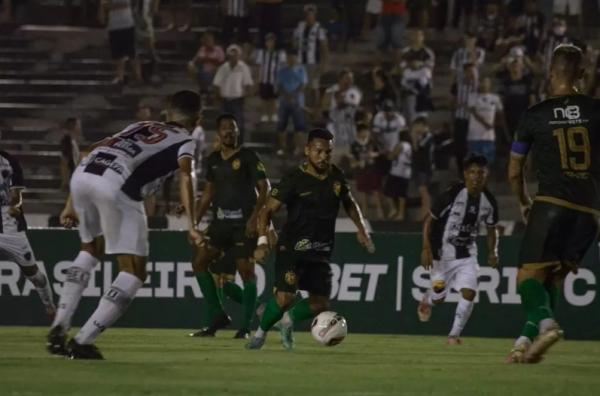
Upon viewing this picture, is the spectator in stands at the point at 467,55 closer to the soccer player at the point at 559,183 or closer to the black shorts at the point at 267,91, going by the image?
the black shorts at the point at 267,91

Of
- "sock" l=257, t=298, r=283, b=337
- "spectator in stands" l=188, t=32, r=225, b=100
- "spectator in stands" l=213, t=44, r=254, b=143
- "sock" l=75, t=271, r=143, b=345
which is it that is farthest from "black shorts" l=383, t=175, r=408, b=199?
"sock" l=75, t=271, r=143, b=345

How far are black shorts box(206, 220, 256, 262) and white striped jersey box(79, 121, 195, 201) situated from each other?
5262 mm

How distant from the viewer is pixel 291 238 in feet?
51.5

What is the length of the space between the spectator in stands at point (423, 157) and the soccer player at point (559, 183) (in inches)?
552

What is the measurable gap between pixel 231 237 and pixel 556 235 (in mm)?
6271

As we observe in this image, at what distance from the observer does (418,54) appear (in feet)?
95.1

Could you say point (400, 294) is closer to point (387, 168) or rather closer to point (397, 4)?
point (387, 168)

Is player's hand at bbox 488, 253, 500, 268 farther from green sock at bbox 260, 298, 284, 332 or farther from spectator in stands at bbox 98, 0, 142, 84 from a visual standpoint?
spectator in stands at bbox 98, 0, 142, 84

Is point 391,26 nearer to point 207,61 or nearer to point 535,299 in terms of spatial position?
point 207,61

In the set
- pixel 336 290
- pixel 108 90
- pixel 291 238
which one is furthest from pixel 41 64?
pixel 291 238

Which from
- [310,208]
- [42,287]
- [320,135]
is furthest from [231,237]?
[320,135]

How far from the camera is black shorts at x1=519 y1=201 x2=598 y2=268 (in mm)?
12961

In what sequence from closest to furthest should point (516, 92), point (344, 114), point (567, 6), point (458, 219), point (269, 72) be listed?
→ point (458, 219)
point (516, 92)
point (344, 114)
point (269, 72)
point (567, 6)

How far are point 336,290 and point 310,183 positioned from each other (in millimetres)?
6569
